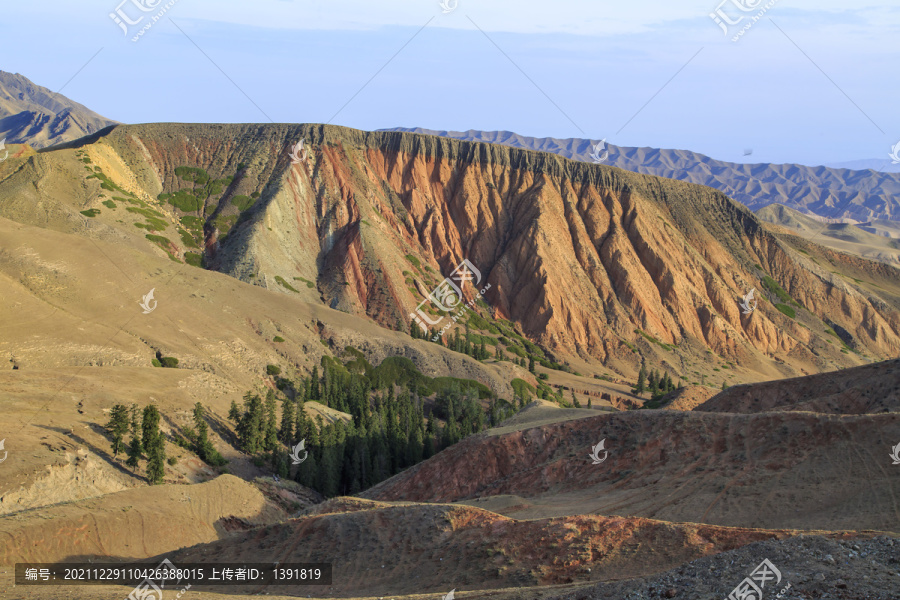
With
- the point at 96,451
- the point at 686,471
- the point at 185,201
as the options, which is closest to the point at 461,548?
the point at 686,471

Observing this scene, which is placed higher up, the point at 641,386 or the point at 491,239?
the point at 491,239

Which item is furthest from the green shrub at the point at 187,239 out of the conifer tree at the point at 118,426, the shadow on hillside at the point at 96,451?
the shadow on hillside at the point at 96,451

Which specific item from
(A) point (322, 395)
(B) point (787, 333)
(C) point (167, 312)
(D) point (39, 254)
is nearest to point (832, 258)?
(B) point (787, 333)

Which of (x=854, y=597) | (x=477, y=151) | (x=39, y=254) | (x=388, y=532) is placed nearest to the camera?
(x=854, y=597)

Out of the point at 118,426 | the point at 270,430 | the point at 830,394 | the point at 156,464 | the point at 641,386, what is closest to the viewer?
the point at 156,464

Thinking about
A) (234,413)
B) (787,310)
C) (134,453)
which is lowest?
(134,453)

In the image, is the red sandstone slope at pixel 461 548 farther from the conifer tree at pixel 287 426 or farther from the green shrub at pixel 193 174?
the green shrub at pixel 193 174

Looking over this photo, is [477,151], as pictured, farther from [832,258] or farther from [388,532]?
[388,532]

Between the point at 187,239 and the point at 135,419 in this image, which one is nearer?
the point at 135,419

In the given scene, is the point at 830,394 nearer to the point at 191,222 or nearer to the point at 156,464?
the point at 156,464
